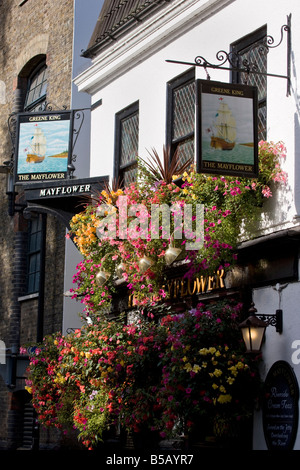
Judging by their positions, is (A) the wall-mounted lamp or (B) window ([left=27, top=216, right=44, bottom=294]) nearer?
(A) the wall-mounted lamp

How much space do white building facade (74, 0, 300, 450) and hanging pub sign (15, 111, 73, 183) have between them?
75 cm

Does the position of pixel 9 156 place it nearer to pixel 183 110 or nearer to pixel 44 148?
pixel 44 148

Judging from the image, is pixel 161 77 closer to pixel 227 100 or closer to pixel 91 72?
pixel 91 72

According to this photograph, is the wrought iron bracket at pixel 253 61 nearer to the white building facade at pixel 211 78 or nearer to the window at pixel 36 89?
the white building facade at pixel 211 78

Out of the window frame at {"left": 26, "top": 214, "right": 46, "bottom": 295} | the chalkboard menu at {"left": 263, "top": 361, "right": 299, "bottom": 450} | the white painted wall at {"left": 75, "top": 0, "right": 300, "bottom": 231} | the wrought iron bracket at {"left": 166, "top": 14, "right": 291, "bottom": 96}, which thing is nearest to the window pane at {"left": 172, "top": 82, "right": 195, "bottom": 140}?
the white painted wall at {"left": 75, "top": 0, "right": 300, "bottom": 231}

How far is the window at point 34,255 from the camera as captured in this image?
1820 cm

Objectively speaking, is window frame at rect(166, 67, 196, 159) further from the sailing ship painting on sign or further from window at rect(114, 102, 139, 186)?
the sailing ship painting on sign

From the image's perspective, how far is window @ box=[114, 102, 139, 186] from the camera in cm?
1380

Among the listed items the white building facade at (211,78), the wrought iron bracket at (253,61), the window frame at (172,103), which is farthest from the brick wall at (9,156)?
the wrought iron bracket at (253,61)

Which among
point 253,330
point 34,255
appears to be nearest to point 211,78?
point 253,330

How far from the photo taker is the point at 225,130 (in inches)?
384

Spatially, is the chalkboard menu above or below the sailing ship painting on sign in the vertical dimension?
below
